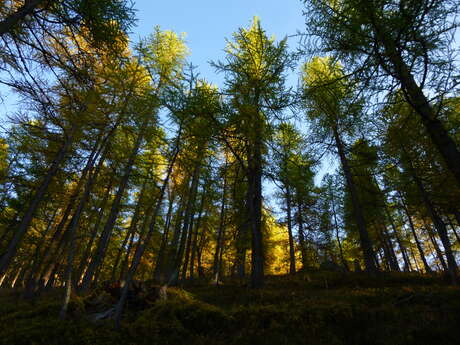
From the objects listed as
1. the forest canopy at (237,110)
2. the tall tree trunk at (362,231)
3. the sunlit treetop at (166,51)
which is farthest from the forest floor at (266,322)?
the sunlit treetop at (166,51)

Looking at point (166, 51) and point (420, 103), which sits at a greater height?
point (166, 51)

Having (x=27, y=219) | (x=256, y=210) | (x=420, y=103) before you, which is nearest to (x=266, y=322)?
(x=256, y=210)

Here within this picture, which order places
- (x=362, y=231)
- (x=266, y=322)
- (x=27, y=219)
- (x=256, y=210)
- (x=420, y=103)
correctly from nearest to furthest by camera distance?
(x=420, y=103), (x=266, y=322), (x=27, y=219), (x=256, y=210), (x=362, y=231)

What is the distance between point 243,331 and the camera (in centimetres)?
470

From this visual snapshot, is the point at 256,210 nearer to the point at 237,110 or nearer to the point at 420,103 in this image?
the point at 237,110

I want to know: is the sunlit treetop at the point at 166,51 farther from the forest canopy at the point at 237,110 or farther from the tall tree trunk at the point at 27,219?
the tall tree trunk at the point at 27,219

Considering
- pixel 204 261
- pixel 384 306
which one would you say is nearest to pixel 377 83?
pixel 384 306

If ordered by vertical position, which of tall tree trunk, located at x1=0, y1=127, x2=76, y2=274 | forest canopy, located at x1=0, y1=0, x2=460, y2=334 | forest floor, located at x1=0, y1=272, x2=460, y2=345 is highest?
forest canopy, located at x1=0, y1=0, x2=460, y2=334

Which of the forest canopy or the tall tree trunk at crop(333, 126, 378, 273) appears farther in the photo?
the tall tree trunk at crop(333, 126, 378, 273)

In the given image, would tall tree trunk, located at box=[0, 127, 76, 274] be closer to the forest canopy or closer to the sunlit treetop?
the forest canopy

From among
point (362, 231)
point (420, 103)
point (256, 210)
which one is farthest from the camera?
point (362, 231)

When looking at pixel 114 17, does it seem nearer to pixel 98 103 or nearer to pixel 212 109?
pixel 98 103

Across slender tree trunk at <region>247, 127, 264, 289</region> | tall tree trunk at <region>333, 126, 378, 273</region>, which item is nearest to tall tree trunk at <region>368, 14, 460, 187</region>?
slender tree trunk at <region>247, 127, 264, 289</region>

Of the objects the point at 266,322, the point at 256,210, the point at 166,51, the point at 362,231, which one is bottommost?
the point at 266,322
